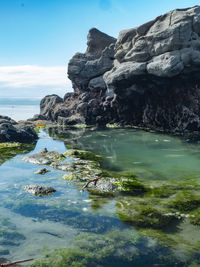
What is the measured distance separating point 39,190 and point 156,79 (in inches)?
1267

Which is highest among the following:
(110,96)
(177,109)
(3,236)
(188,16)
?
(188,16)

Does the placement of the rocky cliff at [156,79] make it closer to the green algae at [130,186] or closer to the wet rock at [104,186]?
the green algae at [130,186]

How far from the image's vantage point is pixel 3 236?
9.31 metres

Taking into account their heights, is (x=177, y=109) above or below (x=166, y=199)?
above

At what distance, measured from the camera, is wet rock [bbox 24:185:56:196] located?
45.1 ft

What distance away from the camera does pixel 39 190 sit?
1394cm

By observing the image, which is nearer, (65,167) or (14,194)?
(14,194)

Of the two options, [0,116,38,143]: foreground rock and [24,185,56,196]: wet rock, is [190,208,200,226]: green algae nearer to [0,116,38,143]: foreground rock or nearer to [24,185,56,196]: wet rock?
[24,185,56,196]: wet rock

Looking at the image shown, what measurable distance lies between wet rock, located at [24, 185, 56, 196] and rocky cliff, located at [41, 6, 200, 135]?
2866 centimetres

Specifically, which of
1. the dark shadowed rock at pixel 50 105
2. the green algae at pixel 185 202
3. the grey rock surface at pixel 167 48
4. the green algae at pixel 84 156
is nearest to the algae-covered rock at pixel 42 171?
the green algae at pixel 84 156

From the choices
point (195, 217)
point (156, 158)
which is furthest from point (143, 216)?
point (156, 158)

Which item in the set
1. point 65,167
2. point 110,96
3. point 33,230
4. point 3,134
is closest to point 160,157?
point 65,167

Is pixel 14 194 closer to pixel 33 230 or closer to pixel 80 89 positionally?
pixel 33 230

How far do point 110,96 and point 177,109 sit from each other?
18.1 metres
